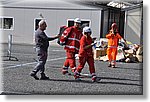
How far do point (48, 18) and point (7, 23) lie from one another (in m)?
1.41

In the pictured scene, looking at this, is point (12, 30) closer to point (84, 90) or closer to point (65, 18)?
point (65, 18)

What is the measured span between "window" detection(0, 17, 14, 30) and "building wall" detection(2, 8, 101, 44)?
13cm

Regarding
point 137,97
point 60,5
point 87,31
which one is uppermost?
point 60,5

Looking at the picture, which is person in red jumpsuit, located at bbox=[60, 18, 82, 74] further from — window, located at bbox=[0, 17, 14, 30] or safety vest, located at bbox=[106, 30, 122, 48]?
window, located at bbox=[0, 17, 14, 30]

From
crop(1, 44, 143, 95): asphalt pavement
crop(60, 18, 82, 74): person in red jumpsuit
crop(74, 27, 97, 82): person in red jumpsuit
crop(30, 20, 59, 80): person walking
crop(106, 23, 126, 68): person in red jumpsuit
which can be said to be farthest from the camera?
crop(106, 23, 126, 68): person in red jumpsuit

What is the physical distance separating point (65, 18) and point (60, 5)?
664mm

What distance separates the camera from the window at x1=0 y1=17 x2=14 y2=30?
12538 mm

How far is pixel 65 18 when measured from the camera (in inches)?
485

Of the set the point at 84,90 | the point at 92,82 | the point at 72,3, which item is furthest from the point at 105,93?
the point at 72,3

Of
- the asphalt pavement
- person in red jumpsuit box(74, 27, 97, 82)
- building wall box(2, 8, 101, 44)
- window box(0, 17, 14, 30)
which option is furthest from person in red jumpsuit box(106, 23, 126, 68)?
window box(0, 17, 14, 30)

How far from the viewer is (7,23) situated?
13.1 m

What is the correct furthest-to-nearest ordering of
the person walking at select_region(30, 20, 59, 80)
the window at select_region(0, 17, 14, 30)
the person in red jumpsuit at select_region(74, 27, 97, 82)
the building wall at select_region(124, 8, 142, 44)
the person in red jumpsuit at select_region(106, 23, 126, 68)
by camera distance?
the building wall at select_region(124, 8, 142, 44)
the window at select_region(0, 17, 14, 30)
the person in red jumpsuit at select_region(106, 23, 126, 68)
the person walking at select_region(30, 20, 59, 80)
the person in red jumpsuit at select_region(74, 27, 97, 82)

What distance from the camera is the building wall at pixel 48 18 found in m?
12.1

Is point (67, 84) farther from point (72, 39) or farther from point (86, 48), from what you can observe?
point (72, 39)
